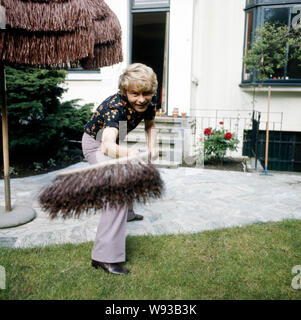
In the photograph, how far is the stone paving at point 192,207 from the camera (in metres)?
3.37

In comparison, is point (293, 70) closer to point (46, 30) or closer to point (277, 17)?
point (277, 17)

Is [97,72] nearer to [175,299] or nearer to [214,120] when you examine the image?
[214,120]

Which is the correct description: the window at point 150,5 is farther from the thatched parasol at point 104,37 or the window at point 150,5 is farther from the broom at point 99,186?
the broom at point 99,186

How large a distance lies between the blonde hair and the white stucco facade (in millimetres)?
5244

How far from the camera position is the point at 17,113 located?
223 inches

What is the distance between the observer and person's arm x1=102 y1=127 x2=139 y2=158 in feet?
6.29

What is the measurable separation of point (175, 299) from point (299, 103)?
7135 mm

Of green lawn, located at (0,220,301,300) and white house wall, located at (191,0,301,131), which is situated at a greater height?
white house wall, located at (191,0,301,131)

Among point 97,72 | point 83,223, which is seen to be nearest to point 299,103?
point 97,72

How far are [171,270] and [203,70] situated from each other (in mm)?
7187

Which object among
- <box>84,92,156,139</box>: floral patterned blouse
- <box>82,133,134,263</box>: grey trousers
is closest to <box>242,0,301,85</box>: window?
<box>84,92,156,139</box>: floral patterned blouse

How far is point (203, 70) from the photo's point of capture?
8719 millimetres

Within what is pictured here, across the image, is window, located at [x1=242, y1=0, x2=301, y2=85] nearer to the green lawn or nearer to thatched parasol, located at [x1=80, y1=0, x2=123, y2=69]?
thatched parasol, located at [x1=80, y1=0, x2=123, y2=69]

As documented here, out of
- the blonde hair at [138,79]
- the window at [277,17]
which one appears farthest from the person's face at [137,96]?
the window at [277,17]
